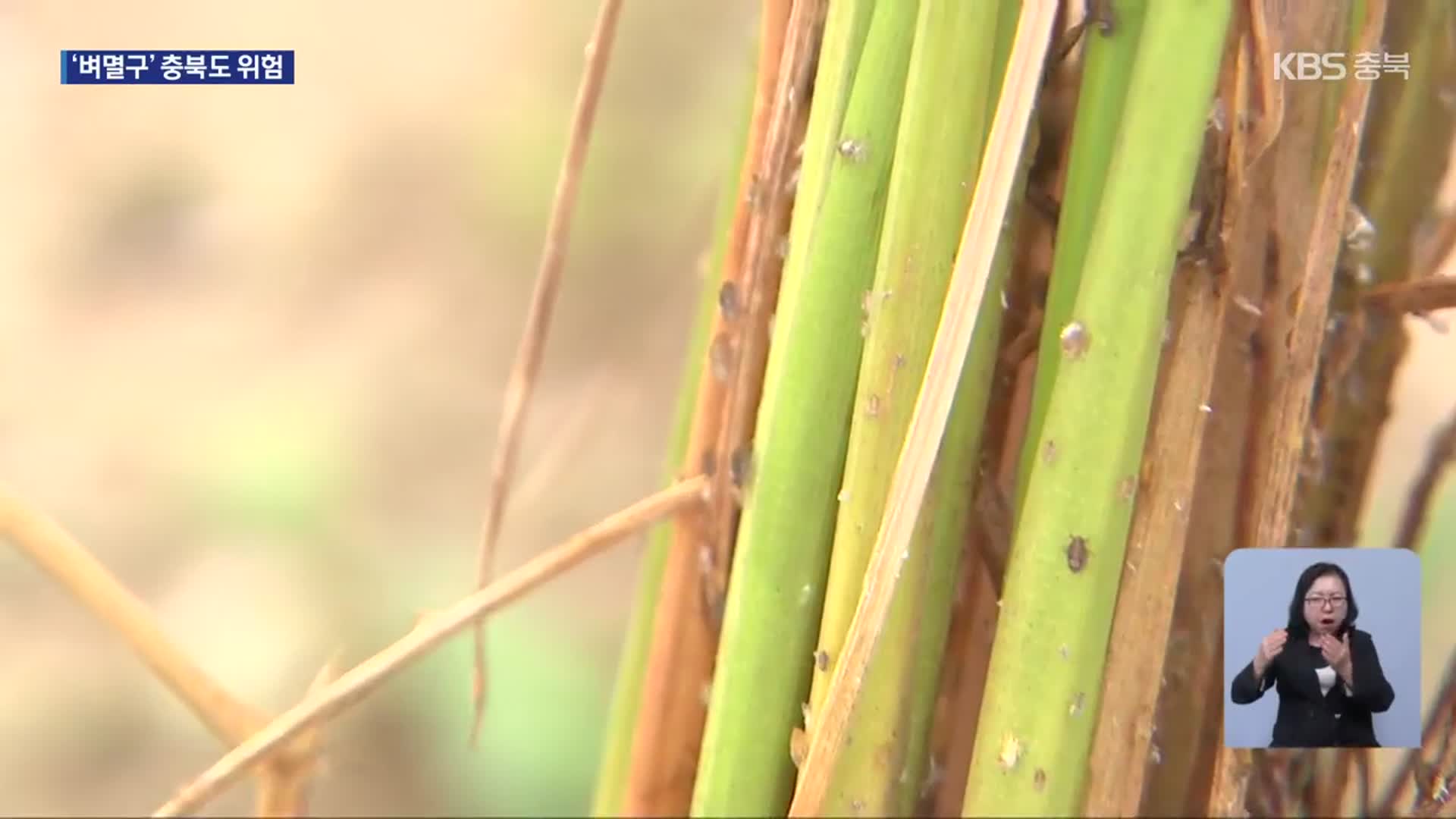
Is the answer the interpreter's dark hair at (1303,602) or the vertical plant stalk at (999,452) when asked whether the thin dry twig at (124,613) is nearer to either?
the vertical plant stalk at (999,452)

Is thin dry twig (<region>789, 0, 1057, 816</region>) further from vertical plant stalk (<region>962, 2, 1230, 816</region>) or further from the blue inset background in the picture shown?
the blue inset background

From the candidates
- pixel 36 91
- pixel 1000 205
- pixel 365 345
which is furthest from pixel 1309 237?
pixel 36 91

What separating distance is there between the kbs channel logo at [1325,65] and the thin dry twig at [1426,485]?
0.47 ft

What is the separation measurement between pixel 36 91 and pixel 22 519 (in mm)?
169

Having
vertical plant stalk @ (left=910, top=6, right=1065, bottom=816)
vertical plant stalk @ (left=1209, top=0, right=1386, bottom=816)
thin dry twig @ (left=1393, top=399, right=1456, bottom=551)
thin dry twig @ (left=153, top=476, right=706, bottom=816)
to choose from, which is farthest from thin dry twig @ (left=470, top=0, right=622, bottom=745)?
thin dry twig @ (left=1393, top=399, right=1456, bottom=551)

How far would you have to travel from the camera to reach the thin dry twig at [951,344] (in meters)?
0.31

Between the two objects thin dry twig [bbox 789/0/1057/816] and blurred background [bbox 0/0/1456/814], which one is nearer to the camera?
thin dry twig [bbox 789/0/1057/816]

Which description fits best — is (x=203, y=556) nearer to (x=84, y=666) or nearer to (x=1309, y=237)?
(x=84, y=666)

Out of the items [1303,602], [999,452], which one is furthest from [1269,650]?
[999,452]

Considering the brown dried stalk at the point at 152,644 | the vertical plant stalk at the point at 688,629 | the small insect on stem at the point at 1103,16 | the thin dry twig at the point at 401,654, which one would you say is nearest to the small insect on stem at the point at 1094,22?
the small insect on stem at the point at 1103,16

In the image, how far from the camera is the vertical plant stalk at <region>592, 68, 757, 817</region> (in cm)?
44

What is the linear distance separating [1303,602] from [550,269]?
0.31 meters

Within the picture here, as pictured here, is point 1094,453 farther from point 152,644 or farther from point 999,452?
point 152,644

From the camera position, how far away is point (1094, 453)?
33 centimetres
